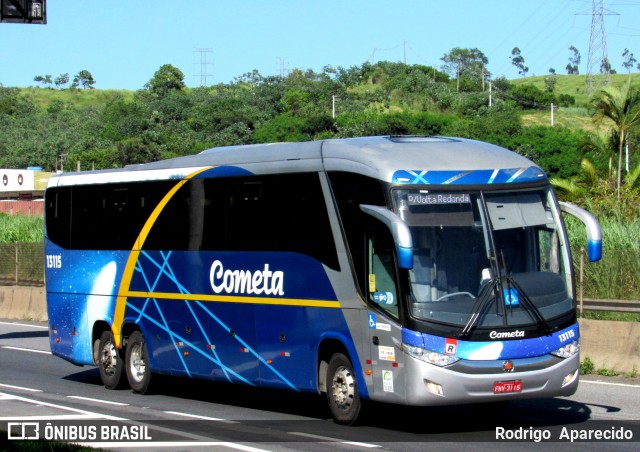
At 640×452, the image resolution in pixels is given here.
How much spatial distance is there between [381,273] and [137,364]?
6.40 metres

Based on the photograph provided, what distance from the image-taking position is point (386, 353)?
12.1m

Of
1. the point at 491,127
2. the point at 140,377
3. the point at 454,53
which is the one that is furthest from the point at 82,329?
the point at 454,53

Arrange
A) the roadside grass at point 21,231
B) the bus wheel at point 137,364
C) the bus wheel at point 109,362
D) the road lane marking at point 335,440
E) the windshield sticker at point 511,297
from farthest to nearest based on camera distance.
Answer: the roadside grass at point 21,231 → the bus wheel at point 109,362 → the bus wheel at point 137,364 → the windshield sticker at point 511,297 → the road lane marking at point 335,440

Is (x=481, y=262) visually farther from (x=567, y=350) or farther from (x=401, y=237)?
(x=567, y=350)

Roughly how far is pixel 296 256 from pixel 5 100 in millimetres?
148297

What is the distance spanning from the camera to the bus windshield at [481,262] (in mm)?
11797

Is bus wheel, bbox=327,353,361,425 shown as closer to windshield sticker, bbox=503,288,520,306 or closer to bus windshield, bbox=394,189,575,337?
bus windshield, bbox=394,189,575,337

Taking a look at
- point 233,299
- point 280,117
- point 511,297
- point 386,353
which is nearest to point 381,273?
point 386,353

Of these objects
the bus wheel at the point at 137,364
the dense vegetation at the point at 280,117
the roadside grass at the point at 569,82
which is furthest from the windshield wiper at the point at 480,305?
the roadside grass at the point at 569,82

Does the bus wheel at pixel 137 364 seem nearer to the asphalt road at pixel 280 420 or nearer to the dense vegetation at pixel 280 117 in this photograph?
the asphalt road at pixel 280 420

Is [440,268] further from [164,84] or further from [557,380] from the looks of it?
[164,84]

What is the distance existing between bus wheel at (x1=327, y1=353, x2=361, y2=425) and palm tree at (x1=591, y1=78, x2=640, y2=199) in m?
26.8

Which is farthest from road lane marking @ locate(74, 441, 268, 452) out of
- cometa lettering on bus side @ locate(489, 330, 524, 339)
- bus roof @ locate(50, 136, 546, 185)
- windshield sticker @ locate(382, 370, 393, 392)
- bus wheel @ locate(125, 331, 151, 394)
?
bus wheel @ locate(125, 331, 151, 394)

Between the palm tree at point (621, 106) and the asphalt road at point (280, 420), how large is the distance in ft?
73.2
